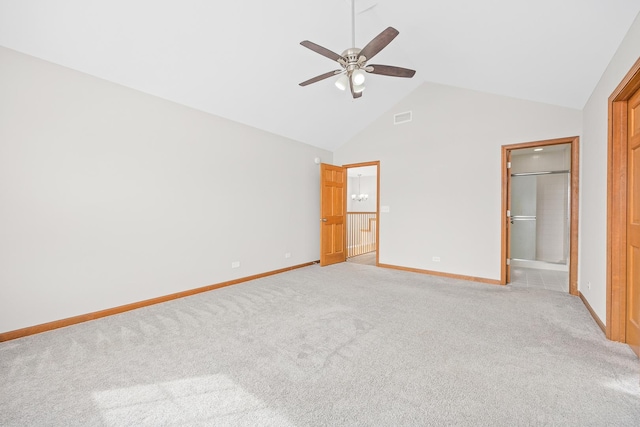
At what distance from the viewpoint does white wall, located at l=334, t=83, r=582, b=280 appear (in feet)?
13.4

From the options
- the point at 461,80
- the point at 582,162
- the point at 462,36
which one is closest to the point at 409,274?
the point at 582,162

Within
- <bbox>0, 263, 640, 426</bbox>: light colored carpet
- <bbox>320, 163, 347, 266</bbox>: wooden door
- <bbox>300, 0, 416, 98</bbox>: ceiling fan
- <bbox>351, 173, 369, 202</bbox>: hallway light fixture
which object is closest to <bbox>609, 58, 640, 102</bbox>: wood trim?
<bbox>300, 0, 416, 98</bbox>: ceiling fan

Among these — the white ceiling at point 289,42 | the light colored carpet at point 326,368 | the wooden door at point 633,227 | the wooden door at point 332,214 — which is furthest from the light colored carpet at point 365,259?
the wooden door at point 633,227

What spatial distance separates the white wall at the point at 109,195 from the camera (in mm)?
2482

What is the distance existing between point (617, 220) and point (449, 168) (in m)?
2.42

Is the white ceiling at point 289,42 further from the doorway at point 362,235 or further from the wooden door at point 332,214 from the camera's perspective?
the doorway at point 362,235

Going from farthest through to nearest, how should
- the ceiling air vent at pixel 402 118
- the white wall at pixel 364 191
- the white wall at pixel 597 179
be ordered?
the white wall at pixel 364 191 → the ceiling air vent at pixel 402 118 → the white wall at pixel 597 179

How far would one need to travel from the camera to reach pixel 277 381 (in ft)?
6.01

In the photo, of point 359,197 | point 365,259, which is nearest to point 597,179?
point 365,259

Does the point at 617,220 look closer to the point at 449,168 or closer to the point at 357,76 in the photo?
the point at 449,168

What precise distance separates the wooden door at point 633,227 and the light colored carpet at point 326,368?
0.21 meters

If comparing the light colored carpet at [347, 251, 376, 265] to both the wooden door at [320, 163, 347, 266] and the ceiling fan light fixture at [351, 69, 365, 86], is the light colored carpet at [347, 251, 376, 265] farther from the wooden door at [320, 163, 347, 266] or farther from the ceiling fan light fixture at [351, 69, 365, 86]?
the ceiling fan light fixture at [351, 69, 365, 86]

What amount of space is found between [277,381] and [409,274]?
3.53 m

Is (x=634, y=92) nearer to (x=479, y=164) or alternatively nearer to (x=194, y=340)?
(x=479, y=164)
